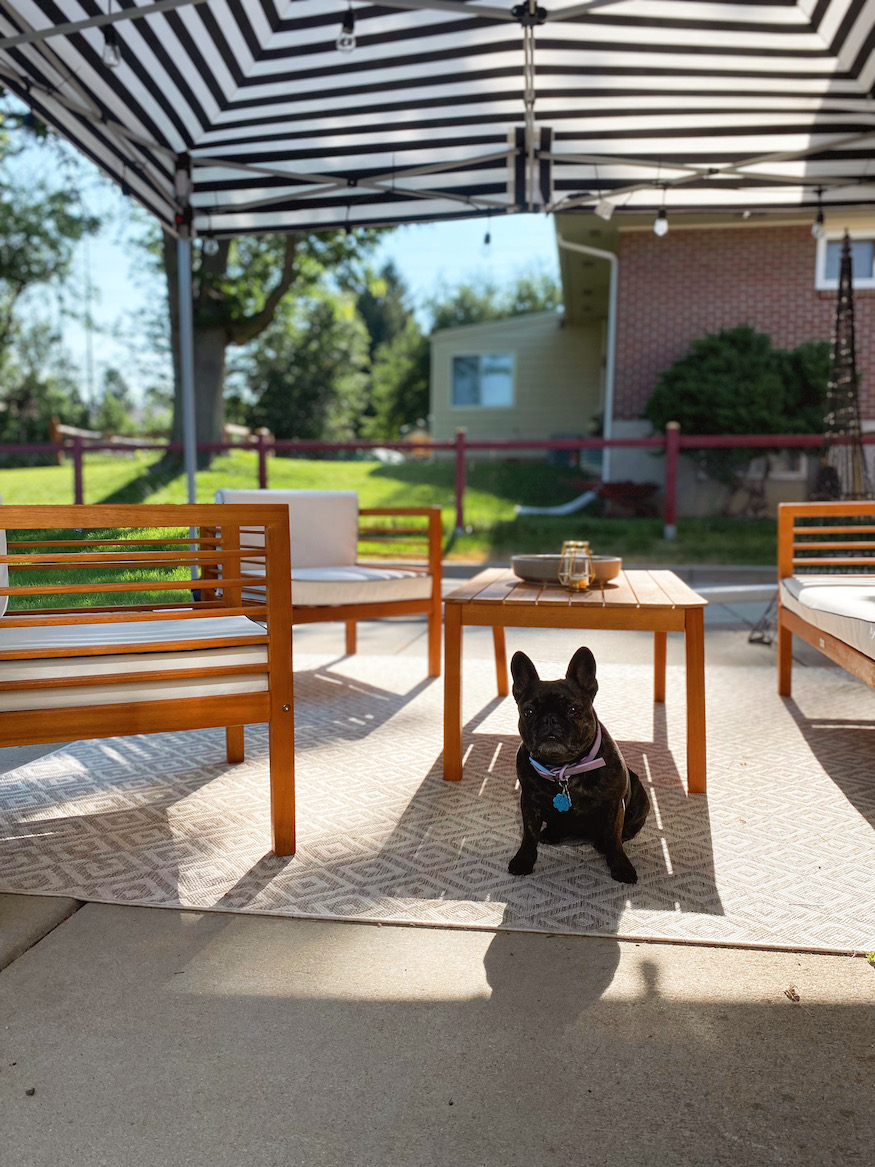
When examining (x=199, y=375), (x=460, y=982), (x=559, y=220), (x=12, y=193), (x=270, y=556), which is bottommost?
(x=460, y=982)

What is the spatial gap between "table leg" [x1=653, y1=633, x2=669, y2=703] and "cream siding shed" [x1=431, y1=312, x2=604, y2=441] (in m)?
13.2

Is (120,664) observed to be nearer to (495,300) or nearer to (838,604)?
(838,604)

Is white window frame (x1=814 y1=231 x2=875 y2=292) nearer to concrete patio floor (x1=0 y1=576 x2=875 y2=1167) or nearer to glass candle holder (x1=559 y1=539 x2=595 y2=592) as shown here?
glass candle holder (x1=559 y1=539 x2=595 y2=592)

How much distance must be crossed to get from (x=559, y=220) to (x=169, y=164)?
19.1 feet

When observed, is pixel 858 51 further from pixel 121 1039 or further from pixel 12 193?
pixel 12 193

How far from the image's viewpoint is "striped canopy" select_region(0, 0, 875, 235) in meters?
4.06

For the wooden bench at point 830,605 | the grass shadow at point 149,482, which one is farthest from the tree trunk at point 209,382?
the wooden bench at point 830,605

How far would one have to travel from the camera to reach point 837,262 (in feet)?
35.8

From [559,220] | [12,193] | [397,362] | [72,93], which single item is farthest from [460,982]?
[397,362]

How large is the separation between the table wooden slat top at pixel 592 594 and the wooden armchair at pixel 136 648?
74cm

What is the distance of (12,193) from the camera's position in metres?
17.7

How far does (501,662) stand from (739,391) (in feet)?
23.8

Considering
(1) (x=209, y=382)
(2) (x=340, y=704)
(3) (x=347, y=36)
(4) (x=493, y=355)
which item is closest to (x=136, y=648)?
(2) (x=340, y=704)

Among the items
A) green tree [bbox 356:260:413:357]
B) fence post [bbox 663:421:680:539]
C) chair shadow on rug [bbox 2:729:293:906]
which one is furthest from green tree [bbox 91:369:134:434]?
chair shadow on rug [bbox 2:729:293:906]
